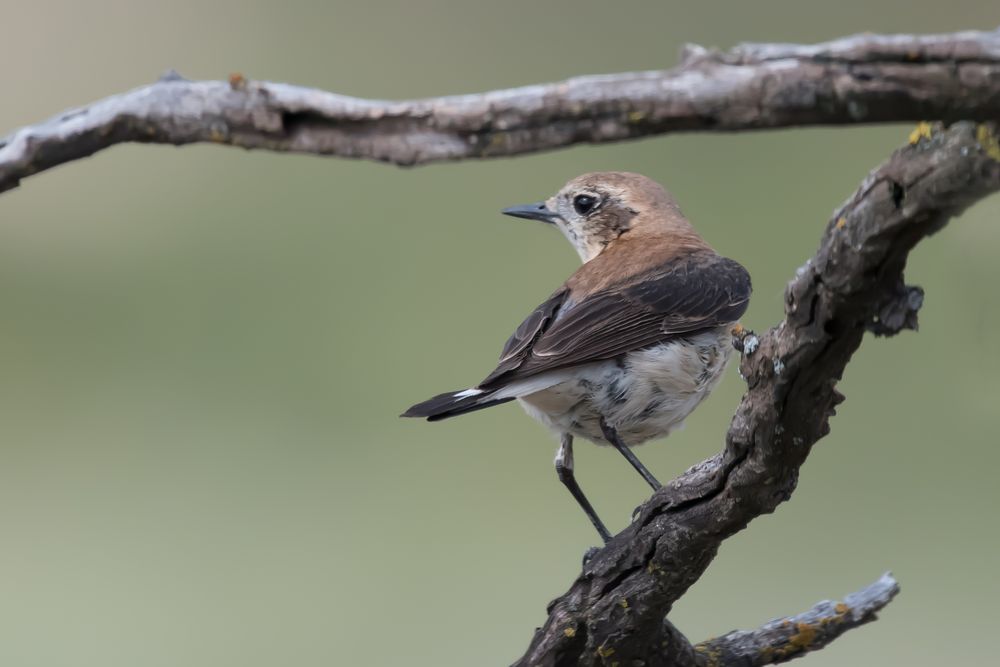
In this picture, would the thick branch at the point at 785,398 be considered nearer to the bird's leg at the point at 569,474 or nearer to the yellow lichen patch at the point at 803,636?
the yellow lichen patch at the point at 803,636

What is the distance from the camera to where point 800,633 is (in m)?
3.73

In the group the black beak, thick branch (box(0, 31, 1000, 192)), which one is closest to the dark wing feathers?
the black beak

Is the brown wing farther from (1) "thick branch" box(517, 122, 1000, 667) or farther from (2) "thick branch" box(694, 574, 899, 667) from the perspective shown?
(2) "thick branch" box(694, 574, 899, 667)

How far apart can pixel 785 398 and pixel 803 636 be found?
1.33m

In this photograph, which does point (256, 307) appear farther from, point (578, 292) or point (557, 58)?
point (578, 292)

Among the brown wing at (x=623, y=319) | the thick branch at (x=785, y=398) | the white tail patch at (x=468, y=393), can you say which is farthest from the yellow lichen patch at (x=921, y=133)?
the brown wing at (x=623, y=319)

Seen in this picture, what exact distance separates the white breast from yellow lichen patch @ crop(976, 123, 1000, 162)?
234cm

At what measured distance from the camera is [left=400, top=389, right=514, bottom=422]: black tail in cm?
381

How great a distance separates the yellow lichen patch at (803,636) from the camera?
3713mm

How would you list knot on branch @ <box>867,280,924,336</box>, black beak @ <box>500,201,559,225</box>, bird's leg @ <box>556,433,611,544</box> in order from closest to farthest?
knot on branch @ <box>867,280,924,336</box> < bird's leg @ <box>556,433,611,544</box> < black beak @ <box>500,201,559,225</box>

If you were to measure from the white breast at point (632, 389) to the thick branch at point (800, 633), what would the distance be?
839 millimetres

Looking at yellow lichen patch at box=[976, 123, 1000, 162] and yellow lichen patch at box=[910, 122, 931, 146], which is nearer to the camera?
yellow lichen patch at box=[976, 123, 1000, 162]

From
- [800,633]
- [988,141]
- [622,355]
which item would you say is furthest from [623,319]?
[988,141]

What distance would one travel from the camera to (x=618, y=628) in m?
3.55
